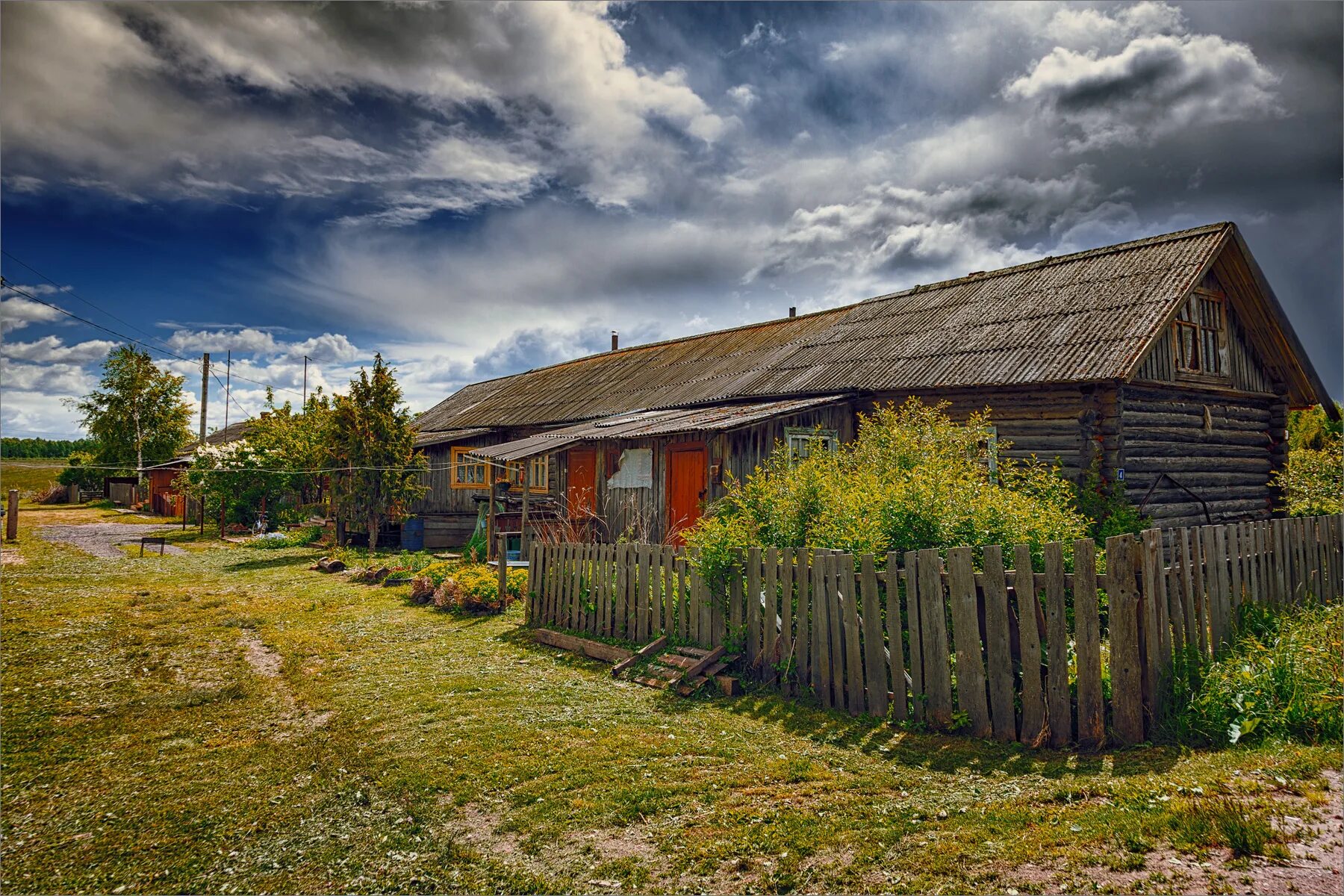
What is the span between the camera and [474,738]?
5.64 metres

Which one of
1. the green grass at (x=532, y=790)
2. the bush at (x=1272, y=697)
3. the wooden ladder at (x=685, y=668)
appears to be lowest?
the green grass at (x=532, y=790)

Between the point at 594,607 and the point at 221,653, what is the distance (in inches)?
178

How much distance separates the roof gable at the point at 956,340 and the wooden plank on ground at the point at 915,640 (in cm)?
929

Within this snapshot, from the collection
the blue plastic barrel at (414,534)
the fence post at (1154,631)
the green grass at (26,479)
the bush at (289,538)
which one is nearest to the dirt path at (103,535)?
the bush at (289,538)

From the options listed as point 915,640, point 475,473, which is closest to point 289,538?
point 475,473

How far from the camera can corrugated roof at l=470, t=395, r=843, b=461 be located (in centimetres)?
1428

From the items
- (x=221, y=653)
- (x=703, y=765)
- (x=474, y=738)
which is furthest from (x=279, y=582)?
(x=703, y=765)

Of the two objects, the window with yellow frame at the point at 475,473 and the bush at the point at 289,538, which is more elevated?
the window with yellow frame at the point at 475,473

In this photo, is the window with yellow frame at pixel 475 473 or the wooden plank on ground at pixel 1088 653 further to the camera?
the window with yellow frame at pixel 475 473

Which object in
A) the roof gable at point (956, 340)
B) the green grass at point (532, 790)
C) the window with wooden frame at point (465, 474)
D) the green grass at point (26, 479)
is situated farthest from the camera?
the green grass at point (26, 479)

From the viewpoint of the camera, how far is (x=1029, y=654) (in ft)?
17.3

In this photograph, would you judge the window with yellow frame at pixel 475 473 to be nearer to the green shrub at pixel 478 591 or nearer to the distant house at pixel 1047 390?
the distant house at pixel 1047 390

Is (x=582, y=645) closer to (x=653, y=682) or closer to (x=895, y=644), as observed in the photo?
(x=653, y=682)

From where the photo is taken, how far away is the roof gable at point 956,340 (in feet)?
47.2
